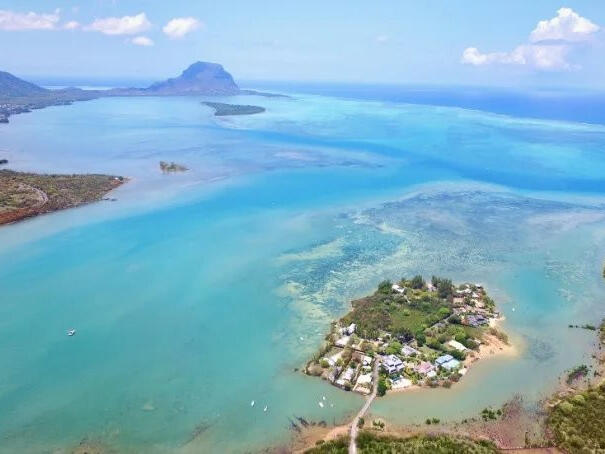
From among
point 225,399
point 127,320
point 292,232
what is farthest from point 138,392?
point 292,232

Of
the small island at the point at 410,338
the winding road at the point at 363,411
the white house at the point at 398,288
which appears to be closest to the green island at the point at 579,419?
the small island at the point at 410,338

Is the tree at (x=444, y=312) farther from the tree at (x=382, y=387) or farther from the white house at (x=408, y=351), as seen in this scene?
the tree at (x=382, y=387)

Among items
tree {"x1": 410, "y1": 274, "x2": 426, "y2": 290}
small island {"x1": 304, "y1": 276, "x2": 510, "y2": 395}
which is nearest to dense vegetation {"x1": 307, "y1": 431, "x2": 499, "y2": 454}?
small island {"x1": 304, "y1": 276, "x2": 510, "y2": 395}

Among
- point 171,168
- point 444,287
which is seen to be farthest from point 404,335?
point 171,168

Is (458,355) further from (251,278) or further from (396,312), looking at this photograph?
(251,278)

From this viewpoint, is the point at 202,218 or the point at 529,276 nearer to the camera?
the point at 529,276

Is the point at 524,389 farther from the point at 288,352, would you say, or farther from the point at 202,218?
the point at 202,218
